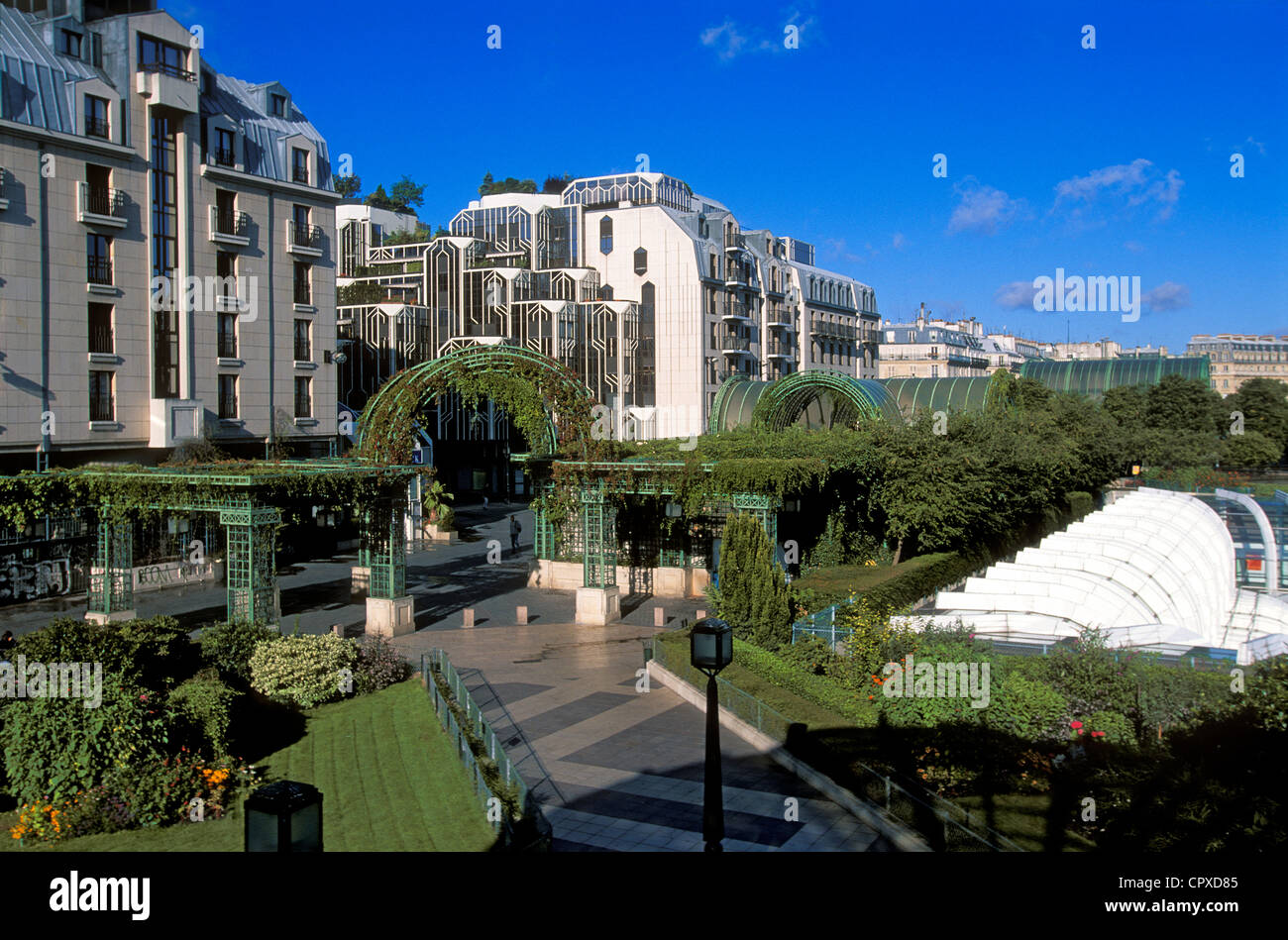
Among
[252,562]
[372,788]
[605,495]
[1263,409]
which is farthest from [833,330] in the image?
[372,788]

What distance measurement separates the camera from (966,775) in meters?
14.8

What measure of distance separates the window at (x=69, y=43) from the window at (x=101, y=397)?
35.6 ft

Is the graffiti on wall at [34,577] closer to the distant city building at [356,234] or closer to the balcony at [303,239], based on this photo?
the balcony at [303,239]

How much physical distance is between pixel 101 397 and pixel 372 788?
81.7 ft

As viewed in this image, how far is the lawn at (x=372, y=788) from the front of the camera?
13.2m

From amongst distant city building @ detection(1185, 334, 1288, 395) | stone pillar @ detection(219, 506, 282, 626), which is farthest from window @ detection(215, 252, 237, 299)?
distant city building @ detection(1185, 334, 1288, 395)

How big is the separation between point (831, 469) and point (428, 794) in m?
19.0

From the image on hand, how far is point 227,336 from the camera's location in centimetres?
3856

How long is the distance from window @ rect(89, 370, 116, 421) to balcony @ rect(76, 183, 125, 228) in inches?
199

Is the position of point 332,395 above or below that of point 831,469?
above

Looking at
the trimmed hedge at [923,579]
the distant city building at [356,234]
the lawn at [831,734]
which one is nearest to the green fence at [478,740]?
the lawn at [831,734]

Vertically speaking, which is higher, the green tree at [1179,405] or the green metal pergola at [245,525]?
the green tree at [1179,405]
